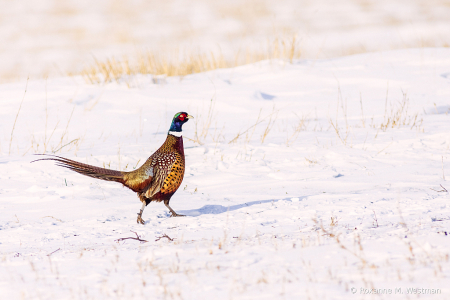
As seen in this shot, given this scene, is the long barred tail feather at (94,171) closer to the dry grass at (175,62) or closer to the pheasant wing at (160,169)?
the pheasant wing at (160,169)

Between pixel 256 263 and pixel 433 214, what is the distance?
176 cm

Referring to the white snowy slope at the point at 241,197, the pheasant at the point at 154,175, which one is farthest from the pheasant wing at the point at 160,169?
the white snowy slope at the point at 241,197

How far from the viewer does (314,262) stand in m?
2.72

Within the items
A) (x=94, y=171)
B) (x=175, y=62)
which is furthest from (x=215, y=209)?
(x=175, y=62)

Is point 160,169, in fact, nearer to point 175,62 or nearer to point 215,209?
point 215,209

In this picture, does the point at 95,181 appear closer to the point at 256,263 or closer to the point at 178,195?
the point at 178,195

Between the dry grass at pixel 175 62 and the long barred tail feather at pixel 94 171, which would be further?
the dry grass at pixel 175 62

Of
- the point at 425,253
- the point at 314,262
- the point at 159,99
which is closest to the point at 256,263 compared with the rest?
the point at 314,262

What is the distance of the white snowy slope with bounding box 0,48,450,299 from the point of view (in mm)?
2531

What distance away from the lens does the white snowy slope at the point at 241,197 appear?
2.53 metres

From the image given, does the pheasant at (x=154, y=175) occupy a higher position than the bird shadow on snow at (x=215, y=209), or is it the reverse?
the pheasant at (x=154, y=175)

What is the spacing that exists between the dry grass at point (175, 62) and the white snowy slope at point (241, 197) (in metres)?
0.47

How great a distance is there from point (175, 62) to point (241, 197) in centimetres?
763

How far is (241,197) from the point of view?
16.5 ft
